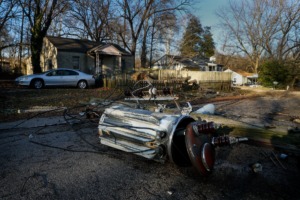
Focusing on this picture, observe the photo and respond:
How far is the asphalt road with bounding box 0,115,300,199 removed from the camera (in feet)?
8.86

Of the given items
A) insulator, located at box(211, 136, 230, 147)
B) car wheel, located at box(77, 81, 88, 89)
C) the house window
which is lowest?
insulator, located at box(211, 136, 230, 147)

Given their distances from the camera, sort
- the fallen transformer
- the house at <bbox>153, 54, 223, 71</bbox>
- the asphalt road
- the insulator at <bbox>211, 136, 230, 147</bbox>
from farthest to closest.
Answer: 1. the house at <bbox>153, 54, 223, 71</bbox>
2. the insulator at <bbox>211, 136, 230, 147</bbox>
3. the fallen transformer
4. the asphalt road

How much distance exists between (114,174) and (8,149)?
2.19 m

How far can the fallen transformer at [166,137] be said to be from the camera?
290 centimetres

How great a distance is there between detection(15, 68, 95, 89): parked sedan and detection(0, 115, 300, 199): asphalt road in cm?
1153

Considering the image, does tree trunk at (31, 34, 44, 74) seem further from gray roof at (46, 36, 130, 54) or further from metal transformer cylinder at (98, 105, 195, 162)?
metal transformer cylinder at (98, 105, 195, 162)

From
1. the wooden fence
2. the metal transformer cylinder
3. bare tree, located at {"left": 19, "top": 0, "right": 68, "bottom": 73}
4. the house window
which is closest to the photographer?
the metal transformer cylinder

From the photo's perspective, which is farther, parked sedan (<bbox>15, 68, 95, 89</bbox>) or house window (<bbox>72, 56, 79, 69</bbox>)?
house window (<bbox>72, 56, 79, 69</bbox>)

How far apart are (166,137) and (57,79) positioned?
14.1 metres

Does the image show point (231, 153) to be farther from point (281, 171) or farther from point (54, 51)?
point (54, 51)

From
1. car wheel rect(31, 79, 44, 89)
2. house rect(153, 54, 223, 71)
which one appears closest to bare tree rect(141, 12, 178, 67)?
house rect(153, 54, 223, 71)

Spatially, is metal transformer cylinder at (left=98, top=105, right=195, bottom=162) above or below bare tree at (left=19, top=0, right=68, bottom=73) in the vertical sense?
below

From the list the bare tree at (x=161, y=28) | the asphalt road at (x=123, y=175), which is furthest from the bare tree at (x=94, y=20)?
the asphalt road at (x=123, y=175)

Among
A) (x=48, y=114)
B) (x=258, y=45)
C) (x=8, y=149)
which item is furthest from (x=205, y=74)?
(x=258, y=45)
